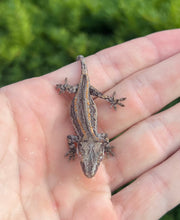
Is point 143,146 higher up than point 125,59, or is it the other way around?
point 125,59

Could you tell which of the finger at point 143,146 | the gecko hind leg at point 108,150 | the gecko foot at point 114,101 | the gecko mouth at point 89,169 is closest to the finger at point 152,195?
the finger at point 143,146

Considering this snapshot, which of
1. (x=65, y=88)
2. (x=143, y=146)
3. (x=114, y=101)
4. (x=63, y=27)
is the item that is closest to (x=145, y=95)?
(x=114, y=101)

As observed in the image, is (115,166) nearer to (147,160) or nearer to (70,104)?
(147,160)

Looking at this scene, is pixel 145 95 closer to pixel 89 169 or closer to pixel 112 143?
pixel 112 143

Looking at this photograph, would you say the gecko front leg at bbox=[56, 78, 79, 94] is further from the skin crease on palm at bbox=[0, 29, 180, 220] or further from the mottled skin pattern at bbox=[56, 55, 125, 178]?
the skin crease on palm at bbox=[0, 29, 180, 220]

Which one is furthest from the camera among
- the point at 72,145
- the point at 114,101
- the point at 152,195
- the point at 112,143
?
the point at 114,101

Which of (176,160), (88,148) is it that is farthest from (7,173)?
(176,160)
